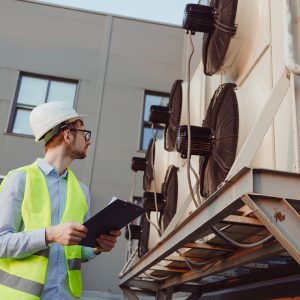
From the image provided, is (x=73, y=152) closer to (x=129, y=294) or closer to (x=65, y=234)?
(x=65, y=234)

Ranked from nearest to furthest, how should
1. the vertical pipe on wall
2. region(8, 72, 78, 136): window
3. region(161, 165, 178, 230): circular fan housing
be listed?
region(161, 165, 178, 230): circular fan housing → the vertical pipe on wall → region(8, 72, 78, 136): window

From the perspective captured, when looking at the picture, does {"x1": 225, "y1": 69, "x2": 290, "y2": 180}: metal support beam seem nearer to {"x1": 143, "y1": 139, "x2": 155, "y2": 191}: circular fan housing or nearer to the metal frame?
the metal frame

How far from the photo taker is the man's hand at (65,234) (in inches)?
61.4

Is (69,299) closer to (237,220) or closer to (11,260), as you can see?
(11,260)

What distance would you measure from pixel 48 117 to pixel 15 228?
55 centimetres

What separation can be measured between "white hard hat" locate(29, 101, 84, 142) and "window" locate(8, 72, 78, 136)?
6.38 m

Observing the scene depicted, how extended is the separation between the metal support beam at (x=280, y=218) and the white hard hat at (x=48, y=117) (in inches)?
38.9

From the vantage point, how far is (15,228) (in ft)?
5.46

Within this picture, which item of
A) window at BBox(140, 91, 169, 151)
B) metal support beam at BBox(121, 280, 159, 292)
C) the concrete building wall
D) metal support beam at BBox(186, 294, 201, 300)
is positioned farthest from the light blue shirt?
window at BBox(140, 91, 169, 151)

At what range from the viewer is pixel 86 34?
880 centimetres

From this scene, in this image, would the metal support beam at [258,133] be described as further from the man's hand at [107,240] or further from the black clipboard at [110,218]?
the man's hand at [107,240]

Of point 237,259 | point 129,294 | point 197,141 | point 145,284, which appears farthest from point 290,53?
point 129,294

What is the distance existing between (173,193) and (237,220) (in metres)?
1.47

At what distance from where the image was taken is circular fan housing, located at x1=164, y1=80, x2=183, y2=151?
11.4 feet
